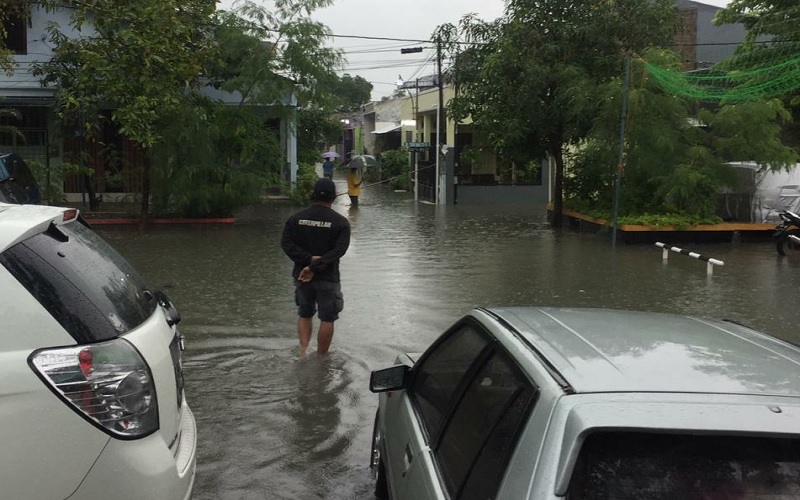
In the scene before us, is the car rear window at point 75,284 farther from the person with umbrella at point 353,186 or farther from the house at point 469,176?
the person with umbrella at point 353,186

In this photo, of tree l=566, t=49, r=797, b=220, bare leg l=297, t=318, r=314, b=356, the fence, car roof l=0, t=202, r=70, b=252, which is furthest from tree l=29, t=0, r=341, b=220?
car roof l=0, t=202, r=70, b=252

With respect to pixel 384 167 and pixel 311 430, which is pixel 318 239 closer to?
pixel 311 430

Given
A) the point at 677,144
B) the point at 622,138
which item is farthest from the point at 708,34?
the point at 622,138

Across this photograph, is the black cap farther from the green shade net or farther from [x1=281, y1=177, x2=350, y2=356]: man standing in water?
the green shade net

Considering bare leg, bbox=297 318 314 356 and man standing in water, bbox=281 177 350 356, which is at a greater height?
man standing in water, bbox=281 177 350 356

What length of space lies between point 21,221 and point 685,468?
2.48m

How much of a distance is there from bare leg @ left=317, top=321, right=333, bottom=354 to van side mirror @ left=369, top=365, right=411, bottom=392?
3.48m

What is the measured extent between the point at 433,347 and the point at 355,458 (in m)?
1.71

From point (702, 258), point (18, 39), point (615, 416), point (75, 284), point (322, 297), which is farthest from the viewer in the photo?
point (18, 39)

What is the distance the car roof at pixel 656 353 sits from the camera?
92.2 inches

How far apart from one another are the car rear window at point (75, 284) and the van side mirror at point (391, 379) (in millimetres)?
1122

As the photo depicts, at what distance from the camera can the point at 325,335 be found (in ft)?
24.7

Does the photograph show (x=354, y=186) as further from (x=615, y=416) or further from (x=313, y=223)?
(x=615, y=416)

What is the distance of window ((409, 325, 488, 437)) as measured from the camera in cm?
331
